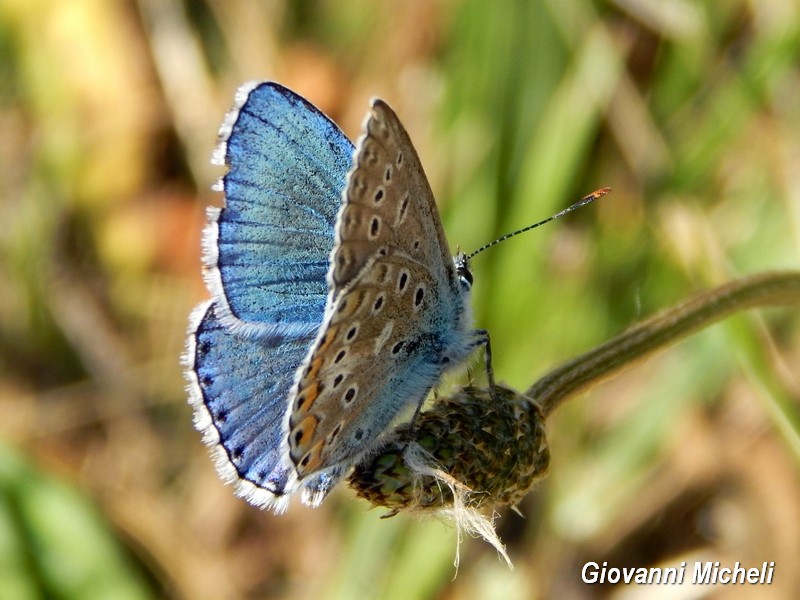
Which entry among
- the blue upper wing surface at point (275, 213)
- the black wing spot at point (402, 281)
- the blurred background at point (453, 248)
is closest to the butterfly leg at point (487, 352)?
the black wing spot at point (402, 281)

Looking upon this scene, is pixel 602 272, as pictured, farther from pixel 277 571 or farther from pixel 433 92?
pixel 277 571

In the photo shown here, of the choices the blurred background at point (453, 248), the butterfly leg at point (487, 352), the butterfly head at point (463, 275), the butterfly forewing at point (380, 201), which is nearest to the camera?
the butterfly forewing at point (380, 201)

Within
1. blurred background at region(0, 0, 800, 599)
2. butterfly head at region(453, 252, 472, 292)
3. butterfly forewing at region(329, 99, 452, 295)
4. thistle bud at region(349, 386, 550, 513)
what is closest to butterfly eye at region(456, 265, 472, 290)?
butterfly head at region(453, 252, 472, 292)

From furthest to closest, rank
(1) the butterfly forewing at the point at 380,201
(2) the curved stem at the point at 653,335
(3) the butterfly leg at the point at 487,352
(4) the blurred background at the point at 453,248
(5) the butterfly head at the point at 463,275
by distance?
(4) the blurred background at the point at 453,248, (5) the butterfly head at the point at 463,275, (3) the butterfly leg at the point at 487,352, (2) the curved stem at the point at 653,335, (1) the butterfly forewing at the point at 380,201

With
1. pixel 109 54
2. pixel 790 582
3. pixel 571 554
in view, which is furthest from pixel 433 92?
pixel 790 582

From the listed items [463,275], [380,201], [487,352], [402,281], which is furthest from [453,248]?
[380,201]

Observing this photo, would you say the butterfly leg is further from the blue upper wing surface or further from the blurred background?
the blurred background

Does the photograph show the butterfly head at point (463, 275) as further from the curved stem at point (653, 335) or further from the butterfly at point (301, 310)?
the curved stem at point (653, 335)
